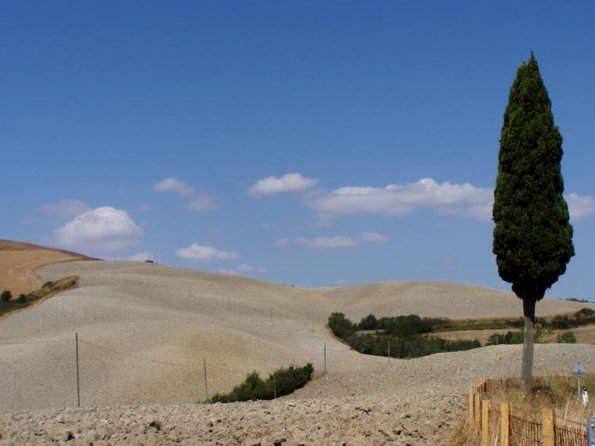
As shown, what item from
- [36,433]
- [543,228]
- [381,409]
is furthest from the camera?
[543,228]

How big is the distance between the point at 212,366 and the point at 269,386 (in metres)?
6.42

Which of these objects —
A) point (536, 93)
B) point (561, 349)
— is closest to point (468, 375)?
point (561, 349)

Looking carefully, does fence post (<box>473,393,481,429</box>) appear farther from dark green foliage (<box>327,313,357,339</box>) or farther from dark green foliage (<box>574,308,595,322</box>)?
dark green foliage (<box>574,308,595,322</box>)

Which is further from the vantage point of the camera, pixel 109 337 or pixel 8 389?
pixel 109 337

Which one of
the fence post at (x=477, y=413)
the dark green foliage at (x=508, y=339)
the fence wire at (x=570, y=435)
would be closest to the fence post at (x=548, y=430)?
the fence wire at (x=570, y=435)

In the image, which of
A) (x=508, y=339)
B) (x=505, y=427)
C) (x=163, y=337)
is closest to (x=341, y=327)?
(x=508, y=339)

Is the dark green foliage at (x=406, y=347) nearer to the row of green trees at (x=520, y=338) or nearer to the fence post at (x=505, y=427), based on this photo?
the row of green trees at (x=520, y=338)

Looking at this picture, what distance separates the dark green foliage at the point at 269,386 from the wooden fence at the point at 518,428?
15569 millimetres

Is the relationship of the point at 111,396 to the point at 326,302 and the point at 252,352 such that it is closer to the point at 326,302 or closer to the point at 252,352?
the point at 252,352

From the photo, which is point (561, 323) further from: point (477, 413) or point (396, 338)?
point (477, 413)

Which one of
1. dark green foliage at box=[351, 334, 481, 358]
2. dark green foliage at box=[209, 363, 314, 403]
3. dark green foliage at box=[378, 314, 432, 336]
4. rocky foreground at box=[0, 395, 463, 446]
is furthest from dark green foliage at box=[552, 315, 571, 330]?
rocky foreground at box=[0, 395, 463, 446]

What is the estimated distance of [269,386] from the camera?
31547mm

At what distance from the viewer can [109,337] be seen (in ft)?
141

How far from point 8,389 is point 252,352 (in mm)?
11884
